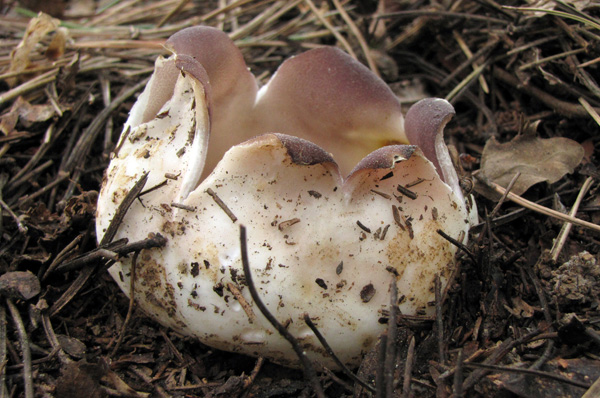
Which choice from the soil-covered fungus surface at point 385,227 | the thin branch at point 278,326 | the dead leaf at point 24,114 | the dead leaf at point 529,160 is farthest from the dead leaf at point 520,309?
the dead leaf at point 24,114

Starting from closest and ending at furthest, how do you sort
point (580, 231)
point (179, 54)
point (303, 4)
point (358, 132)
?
1. point (179, 54)
2. point (580, 231)
3. point (358, 132)
4. point (303, 4)

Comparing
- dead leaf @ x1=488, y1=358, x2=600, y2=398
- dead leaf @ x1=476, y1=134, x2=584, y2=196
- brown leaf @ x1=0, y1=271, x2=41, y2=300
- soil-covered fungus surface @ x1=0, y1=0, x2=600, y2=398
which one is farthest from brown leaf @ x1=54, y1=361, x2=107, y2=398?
dead leaf @ x1=476, y1=134, x2=584, y2=196

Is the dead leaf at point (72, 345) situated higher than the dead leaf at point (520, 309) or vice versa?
the dead leaf at point (72, 345)

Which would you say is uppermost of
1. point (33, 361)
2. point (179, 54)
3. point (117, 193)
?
point (179, 54)

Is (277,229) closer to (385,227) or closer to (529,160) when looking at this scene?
(385,227)

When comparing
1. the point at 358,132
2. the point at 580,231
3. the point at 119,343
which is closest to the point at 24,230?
the point at 119,343

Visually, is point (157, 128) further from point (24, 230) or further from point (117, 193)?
point (24, 230)

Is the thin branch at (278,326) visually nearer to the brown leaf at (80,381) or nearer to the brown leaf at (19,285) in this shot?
the brown leaf at (80,381)
